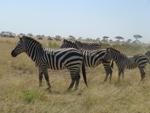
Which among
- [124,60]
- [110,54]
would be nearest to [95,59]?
[110,54]

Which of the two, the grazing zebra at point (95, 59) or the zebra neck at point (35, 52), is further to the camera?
the grazing zebra at point (95, 59)

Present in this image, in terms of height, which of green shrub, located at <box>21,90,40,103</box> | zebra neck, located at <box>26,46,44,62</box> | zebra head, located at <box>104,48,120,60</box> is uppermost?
zebra neck, located at <box>26,46,44,62</box>

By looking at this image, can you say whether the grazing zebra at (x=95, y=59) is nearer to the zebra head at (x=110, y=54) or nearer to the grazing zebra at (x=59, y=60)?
the zebra head at (x=110, y=54)

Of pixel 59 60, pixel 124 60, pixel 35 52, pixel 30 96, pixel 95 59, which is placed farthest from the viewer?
pixel 124 60

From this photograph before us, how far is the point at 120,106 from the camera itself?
913 centimetres

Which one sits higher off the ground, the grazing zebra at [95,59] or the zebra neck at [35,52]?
the zebra neck at [35,52]

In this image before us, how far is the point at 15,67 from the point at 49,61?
650 cm

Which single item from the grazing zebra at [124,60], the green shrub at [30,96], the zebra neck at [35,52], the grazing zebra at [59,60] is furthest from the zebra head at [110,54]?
the green shrub at [30,96]

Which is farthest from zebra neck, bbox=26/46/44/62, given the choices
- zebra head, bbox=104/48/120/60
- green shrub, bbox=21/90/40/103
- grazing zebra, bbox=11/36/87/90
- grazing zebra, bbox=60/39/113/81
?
zebra head, bbox=104/48/120/60

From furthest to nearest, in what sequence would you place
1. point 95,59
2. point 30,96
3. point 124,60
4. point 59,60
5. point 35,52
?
point 124,60 < point 95,59 < point 35,52 < point 59,60 < point 30,96

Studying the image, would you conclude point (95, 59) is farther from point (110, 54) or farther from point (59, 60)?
point (59, 60)

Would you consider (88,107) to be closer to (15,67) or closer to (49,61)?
(49,61)

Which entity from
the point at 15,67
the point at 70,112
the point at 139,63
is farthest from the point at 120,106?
the point at 15,67

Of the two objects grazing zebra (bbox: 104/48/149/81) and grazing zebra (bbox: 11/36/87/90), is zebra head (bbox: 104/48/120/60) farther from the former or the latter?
grazing zebra (bbox: 11/36/87/90)
